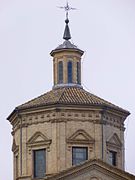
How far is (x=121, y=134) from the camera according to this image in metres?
70.4

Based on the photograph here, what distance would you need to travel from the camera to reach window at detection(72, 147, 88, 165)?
223 feet

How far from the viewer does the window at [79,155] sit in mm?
67938

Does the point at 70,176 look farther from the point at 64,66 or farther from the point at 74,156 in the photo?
the point at 64,66

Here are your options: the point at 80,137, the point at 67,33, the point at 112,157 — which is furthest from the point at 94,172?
the point at 67,33

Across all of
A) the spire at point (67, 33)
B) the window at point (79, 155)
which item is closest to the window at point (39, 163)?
the window at point (79, 155)

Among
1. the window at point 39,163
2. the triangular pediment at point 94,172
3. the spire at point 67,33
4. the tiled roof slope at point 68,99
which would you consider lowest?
the triangular pediment at point 94,172

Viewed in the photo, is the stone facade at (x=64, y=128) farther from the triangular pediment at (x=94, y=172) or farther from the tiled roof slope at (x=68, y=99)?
the triangular pediment at (x=94, y=172)

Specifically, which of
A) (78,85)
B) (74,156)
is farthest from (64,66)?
(74,156)

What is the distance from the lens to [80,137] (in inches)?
2687

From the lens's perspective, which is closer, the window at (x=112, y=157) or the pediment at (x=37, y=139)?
the pediment at (x=37, y=139)

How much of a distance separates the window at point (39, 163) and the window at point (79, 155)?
1666 millimetres

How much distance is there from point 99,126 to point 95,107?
3.58ft

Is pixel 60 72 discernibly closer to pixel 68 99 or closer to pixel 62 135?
pixel 68 99

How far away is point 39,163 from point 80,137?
2.69 meters
